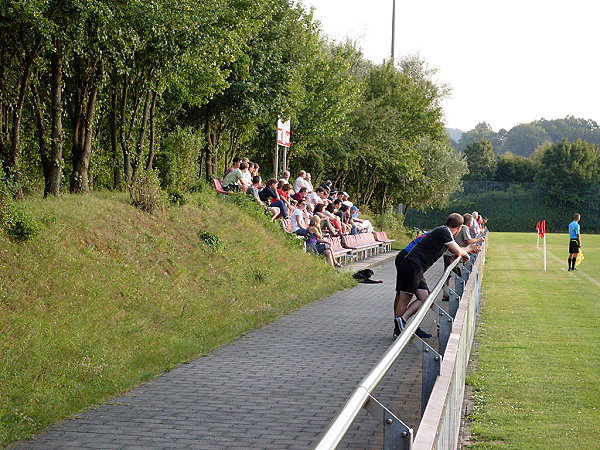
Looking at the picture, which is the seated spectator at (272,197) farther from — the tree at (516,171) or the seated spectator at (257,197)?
the tree at (516,171)

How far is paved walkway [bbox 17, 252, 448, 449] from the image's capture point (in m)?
7.18

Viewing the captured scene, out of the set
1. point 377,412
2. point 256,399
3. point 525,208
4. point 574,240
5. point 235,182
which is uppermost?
point 235,182

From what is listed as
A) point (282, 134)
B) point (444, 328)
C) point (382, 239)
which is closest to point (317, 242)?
point (282, 134)

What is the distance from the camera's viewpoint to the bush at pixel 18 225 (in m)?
11.8

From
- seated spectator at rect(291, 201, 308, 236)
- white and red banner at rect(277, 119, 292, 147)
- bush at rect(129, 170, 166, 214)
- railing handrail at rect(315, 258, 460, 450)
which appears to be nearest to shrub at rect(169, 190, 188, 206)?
bush at rect(129, 170, 166, 214)

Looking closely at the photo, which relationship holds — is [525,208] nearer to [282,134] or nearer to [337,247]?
[337,247]

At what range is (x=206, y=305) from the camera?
14172mm

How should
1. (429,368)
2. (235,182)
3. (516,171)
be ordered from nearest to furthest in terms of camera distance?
1. (429,368)
2. (235,182)
3. (516,171)

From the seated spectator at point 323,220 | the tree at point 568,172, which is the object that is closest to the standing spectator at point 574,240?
the seated spectator at point 323,220

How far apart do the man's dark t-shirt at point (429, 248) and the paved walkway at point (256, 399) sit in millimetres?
1159

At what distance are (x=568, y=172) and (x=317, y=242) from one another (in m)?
83.4

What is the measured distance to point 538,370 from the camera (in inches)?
477

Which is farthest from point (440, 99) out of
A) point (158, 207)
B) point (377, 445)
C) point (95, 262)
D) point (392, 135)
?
point (377, 445)

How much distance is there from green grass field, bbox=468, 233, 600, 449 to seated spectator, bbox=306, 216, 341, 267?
375 cm
